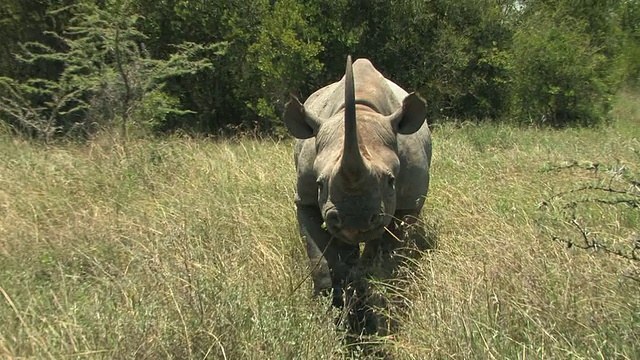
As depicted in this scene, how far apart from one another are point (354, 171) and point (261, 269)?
1396mm

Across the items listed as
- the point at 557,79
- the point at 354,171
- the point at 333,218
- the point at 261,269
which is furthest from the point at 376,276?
Answer: the point at 557,79

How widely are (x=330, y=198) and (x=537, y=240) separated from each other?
4.64 ft

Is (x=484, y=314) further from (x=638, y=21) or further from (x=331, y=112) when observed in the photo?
(x=638, y=21)

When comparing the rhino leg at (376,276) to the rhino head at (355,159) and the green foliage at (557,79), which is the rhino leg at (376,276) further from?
the green foliage at (557,79)

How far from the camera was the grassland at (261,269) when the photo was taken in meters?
3.19

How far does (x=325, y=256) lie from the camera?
457cm

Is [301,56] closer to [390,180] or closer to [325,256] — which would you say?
[325,256]

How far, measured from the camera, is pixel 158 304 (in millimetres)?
3361

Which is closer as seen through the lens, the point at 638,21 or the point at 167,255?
the point at 167,255

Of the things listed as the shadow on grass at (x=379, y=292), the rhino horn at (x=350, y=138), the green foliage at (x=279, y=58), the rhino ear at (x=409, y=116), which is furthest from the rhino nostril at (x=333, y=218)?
the green foliage at (x=279, y=58)

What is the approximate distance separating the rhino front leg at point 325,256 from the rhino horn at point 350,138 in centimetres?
94

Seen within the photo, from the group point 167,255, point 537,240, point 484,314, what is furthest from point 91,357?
point 537,240

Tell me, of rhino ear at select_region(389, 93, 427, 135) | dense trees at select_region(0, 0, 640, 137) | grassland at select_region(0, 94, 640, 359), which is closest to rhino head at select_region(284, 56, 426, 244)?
rhino ear at select_region(389, 93, 427, 135)

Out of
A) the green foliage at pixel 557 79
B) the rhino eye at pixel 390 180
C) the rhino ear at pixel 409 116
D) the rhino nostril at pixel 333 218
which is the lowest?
the green foliage at pixel 557 79
